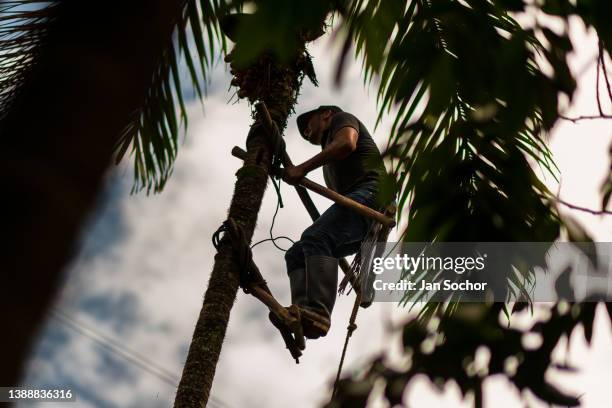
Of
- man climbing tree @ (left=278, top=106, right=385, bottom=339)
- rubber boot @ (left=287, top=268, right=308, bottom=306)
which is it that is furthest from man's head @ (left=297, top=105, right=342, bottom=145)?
rubber boot @ (left=287, top=268, right=308, bottom=306)

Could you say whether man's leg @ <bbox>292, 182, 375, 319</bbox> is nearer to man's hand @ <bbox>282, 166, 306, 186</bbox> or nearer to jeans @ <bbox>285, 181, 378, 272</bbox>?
jeans @ <bbox>285, 181, 378, 272</bbox>

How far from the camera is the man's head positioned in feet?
13.5

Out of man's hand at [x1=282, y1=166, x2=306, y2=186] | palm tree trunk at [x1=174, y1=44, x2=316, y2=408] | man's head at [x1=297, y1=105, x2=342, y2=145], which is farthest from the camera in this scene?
man's head at [x1=297, y1=105, x2=342, y2=145]

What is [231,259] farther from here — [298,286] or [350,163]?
[350,163]

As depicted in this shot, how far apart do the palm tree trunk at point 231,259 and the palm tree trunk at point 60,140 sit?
1.92 metres

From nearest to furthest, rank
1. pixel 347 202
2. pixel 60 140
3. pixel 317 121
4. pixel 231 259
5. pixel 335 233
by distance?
pixel 60 140 → pixel 231 259 → pixel 347 202 → pixel 335 233 → pixel 317 121

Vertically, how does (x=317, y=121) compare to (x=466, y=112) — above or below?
above

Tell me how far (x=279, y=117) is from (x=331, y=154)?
424mm

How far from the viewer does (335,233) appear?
11.8 feet

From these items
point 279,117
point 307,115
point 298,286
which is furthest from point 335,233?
point 307,115

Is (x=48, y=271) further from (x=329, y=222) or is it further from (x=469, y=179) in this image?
(x=329, y=222)

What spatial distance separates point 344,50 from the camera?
148 cm

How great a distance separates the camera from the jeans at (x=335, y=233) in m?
Result: 3.56

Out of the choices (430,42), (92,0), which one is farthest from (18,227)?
(430,42)
